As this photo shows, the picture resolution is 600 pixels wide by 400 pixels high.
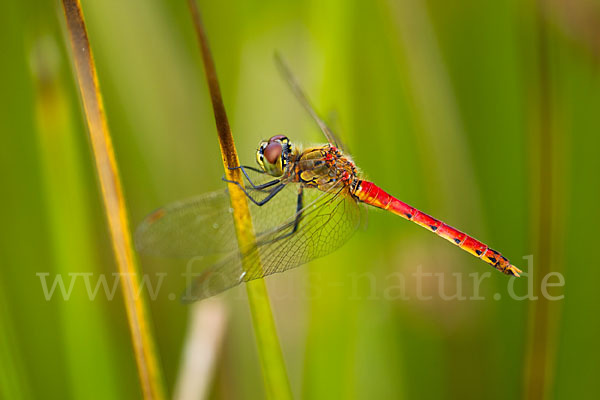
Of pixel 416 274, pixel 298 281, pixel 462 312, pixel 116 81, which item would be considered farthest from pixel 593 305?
pixel 116 81

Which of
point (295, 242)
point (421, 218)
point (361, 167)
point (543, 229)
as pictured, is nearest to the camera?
point (543, 229)

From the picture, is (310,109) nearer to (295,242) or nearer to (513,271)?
(295,242)

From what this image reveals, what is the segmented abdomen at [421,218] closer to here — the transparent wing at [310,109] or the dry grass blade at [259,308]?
the transparent wing at [310,109]

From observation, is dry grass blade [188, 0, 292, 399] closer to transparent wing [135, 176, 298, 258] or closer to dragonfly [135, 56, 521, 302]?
dragonfly [135, 56, 521, 302]

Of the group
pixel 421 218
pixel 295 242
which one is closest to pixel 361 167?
pixel 421 218

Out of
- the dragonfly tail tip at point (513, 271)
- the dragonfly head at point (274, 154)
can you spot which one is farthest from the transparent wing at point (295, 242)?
the dragonfly tail tip at point (513, 271)

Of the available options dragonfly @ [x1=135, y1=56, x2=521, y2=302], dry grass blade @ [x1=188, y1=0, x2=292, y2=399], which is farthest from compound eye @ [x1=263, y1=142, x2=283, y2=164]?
dry grass blade @ [x1=188, y1=0, x2=292, y2=399]
